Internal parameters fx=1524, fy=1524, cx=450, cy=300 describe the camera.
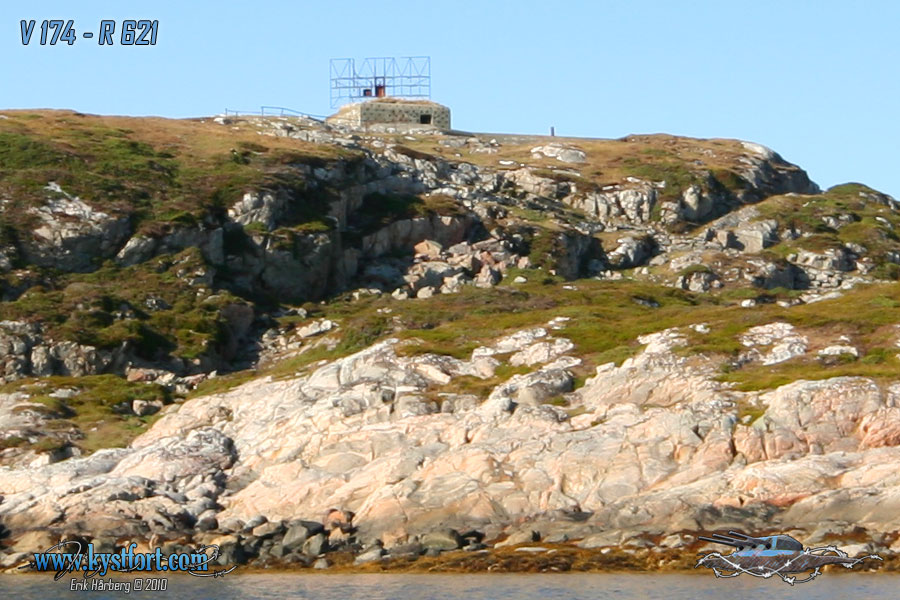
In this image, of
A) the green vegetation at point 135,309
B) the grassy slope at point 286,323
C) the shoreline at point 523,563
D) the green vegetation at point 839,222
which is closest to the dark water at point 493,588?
the shoreline at point 523,563

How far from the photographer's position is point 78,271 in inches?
4400

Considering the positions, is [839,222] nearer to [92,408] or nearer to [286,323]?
[286,323]

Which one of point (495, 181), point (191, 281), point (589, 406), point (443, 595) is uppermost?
point (495, 181)

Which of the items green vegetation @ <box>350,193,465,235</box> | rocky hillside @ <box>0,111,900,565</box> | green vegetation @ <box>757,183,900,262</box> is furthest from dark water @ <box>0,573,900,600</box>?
green vegetation @ <box>757,183,900,262</box>

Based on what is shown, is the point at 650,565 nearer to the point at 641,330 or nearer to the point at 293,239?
the point at 641,330

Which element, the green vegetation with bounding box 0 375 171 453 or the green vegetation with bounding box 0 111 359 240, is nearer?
the green vegetation with bounding box 0 375 171 453

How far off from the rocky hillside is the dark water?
3814mm

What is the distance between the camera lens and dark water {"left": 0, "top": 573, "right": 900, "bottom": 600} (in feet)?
179

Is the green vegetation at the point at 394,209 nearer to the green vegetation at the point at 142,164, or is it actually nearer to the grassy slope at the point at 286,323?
the grassy slope at the point at 286,323

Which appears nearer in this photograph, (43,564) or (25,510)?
(43,564)

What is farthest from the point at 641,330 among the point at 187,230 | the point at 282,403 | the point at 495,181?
the point at 495,181

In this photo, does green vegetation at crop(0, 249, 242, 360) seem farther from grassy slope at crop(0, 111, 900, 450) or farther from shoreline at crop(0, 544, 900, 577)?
shoreline at crop(0, 544, 900, 577)

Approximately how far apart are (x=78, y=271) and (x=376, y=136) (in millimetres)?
49619

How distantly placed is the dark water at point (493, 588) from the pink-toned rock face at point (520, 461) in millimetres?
5127
